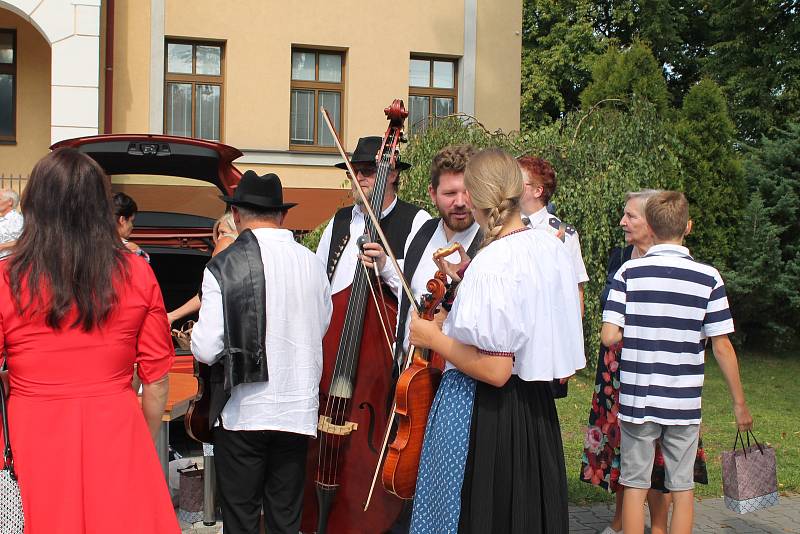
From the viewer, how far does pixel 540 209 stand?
4.91 m

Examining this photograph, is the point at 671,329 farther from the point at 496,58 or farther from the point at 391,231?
the point at 496,58

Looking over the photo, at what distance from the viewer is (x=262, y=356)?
3.48 meters

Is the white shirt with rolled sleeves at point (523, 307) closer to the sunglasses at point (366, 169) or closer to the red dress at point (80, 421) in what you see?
the red dress at point (80, 421)

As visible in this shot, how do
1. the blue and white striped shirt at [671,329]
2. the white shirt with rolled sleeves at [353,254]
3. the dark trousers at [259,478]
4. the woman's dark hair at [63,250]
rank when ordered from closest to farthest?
the woman's dark hair at [63,250], the dark trousers at [259,478], the blue and white striped shirt at [671,329], the white shirt with rolled sleeves at [353,254]

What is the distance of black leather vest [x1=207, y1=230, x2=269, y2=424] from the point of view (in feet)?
11.3

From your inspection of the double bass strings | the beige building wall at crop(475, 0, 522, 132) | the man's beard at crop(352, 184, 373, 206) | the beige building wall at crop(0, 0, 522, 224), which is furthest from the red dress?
the beige building wall at crop(475, 0, 522, 132)

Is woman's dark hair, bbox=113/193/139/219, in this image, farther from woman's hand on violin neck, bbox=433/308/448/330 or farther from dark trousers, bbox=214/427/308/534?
woman's hand on violin neck, bbox=433/308/448/330

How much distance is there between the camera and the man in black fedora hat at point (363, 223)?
4.19 meters

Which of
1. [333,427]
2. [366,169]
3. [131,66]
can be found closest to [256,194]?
[366,169]

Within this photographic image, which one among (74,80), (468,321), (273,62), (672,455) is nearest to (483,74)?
(273,62)

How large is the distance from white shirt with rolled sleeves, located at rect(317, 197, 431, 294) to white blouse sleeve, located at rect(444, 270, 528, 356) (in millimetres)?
1110

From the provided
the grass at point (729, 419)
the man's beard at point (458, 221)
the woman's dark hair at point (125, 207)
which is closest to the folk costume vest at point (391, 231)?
the man's beard at point (458, 221)

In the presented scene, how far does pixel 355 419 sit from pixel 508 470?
41.5 inches

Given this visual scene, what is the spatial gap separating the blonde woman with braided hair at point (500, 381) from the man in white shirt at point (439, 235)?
822 mm
